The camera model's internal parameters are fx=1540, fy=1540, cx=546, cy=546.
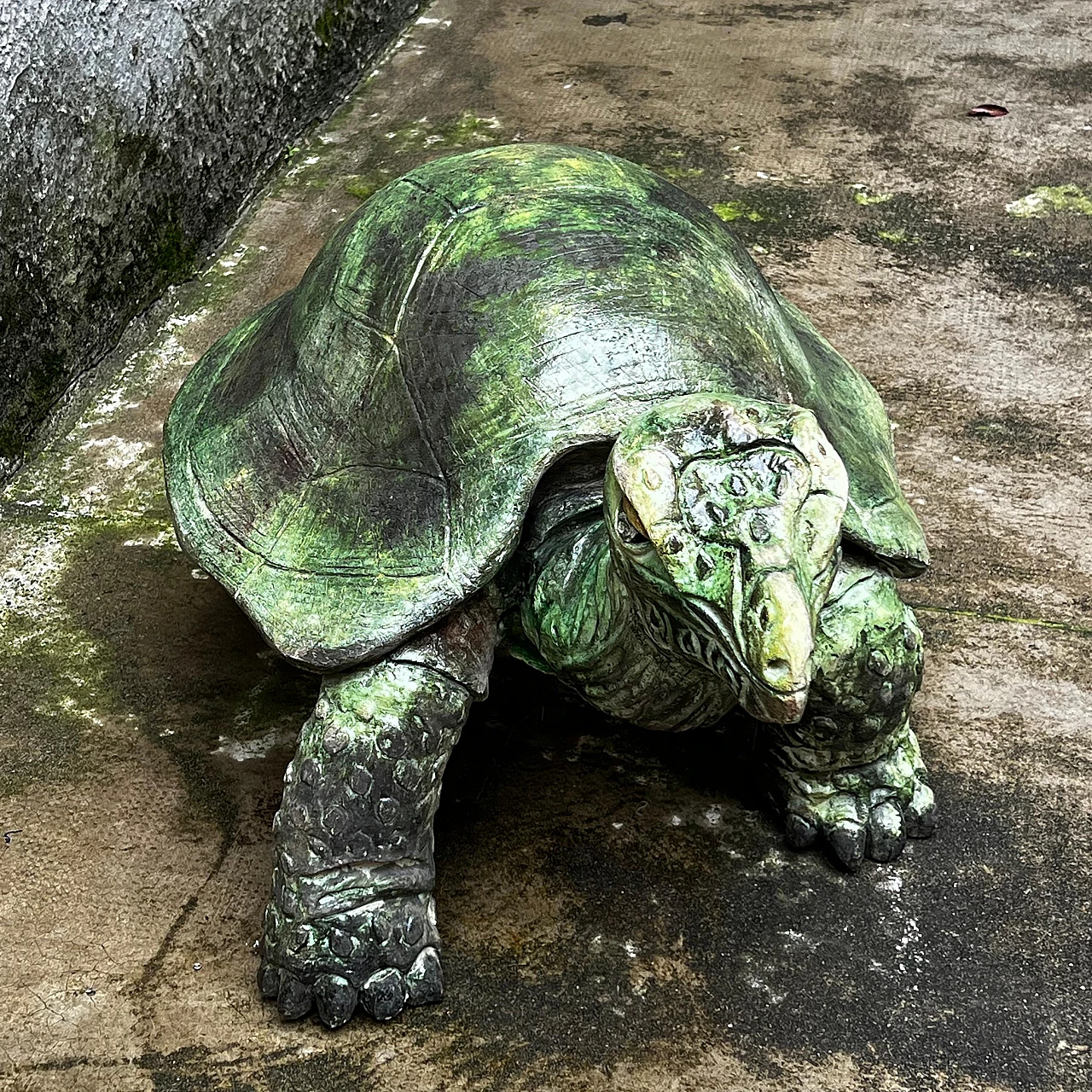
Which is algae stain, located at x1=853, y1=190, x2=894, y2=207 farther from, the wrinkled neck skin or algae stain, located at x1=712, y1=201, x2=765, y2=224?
the wrinkled neck skin

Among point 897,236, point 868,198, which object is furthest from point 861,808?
point 868,198

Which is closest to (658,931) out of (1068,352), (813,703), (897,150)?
(813,703)

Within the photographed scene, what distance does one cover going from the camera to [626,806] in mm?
3215

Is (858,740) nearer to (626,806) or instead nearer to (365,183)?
(626,806)

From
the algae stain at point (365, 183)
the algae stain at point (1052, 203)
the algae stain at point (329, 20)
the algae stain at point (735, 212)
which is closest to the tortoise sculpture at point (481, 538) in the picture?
the algae stain at point (735, 212)

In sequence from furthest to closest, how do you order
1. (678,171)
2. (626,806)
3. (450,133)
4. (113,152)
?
(450,133) < (678,171) < (113,152) < (626,806)

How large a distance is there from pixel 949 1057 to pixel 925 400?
2445 millimetres

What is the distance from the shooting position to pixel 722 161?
5.95 m

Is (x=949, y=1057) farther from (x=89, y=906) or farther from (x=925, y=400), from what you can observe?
(x=925, y=400)

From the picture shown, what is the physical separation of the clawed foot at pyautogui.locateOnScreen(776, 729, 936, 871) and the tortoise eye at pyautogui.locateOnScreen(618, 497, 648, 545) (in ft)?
3.22

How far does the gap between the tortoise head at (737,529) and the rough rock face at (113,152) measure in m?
2.64

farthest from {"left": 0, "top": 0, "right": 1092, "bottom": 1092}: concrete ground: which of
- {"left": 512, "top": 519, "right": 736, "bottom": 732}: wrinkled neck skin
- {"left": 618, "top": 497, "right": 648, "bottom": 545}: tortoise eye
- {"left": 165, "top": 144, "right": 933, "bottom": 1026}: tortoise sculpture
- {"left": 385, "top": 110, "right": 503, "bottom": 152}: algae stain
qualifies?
{"left": 618, "top": 497, "right": 648, "bottom": 545}: tortoise eye

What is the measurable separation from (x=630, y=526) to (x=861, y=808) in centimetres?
109

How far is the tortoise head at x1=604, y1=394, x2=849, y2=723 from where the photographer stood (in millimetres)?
2115
